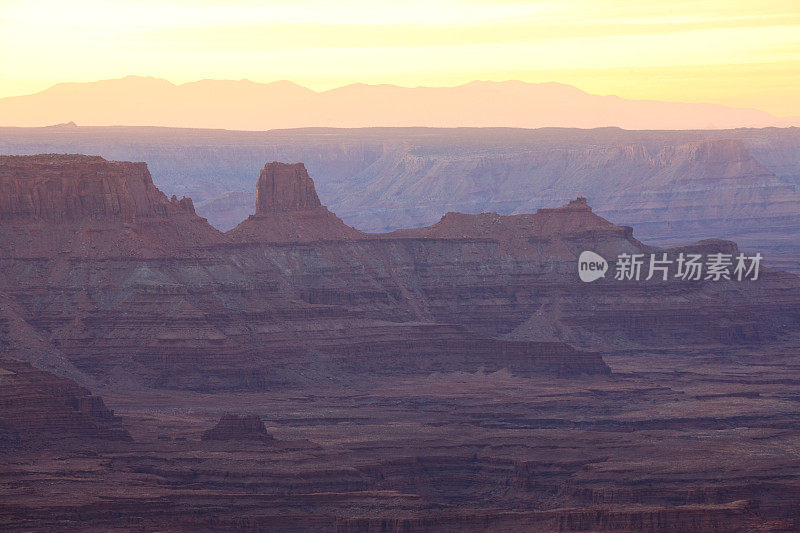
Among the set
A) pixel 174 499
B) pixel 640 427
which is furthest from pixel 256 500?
pixel 640 427

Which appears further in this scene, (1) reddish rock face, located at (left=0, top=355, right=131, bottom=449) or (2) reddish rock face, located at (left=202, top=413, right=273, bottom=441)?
(2) reddish rock face, located at (left=202, top=413, right=273, bottom=441)

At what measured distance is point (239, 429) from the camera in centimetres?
17312

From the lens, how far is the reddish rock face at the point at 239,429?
17238 centimetres

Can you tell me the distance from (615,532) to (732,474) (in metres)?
22.7

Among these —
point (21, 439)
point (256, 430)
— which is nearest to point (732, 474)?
point (256, 430)

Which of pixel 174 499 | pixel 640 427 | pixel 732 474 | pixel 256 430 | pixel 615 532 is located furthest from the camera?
pixel 640 427

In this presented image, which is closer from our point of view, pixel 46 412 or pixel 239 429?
pixel 46 412

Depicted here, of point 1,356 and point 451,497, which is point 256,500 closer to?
point 451,497

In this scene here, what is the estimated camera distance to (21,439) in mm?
168500

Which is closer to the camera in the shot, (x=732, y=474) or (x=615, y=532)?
(x=615, y=532)

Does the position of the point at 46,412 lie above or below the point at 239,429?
above

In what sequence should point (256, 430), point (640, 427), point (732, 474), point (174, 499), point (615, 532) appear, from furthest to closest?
point (640, 427), point (256, 430), point (732, 474), point (174, 499), point (615, 532)

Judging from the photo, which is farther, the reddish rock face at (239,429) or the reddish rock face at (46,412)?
the reddish rock face at (239,429)

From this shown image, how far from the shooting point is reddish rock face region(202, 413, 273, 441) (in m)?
172
